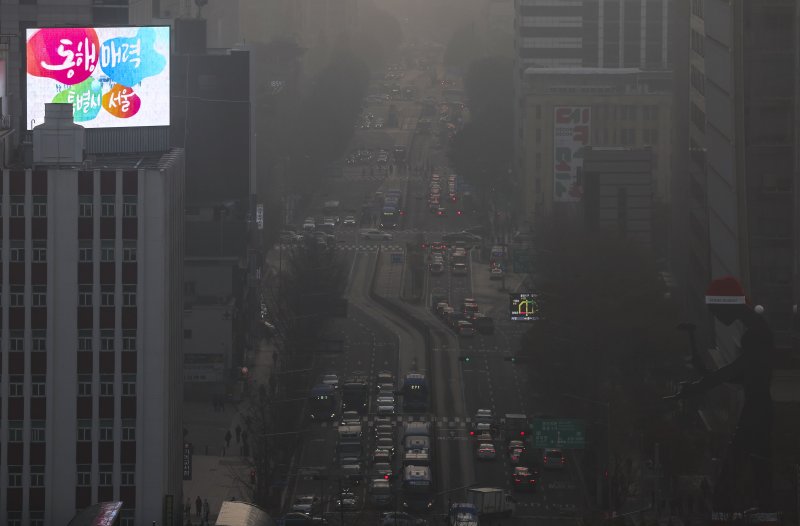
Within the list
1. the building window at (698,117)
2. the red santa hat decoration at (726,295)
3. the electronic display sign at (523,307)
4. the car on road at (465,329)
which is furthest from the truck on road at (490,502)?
the car on road at (465,329)

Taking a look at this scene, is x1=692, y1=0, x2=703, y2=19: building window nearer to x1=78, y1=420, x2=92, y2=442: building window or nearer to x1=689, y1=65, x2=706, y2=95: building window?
x1=689, y1=65, x2=706, y2=95: building window

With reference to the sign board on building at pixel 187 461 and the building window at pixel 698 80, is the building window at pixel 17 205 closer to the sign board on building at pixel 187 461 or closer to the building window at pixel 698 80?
the sign board on building at pixel 187 461

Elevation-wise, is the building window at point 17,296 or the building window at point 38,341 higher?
the building window at point 17,296

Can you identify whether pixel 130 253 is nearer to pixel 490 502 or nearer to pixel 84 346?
pixel 84 346

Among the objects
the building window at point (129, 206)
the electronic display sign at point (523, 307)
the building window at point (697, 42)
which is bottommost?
the electronic display sign at point (523, 307)

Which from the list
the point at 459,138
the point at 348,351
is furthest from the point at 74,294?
the point at 459,138

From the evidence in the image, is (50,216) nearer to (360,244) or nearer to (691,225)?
(691,225)

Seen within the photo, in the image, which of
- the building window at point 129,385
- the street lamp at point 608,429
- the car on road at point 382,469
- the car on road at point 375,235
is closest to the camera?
the building window at point 129,385
